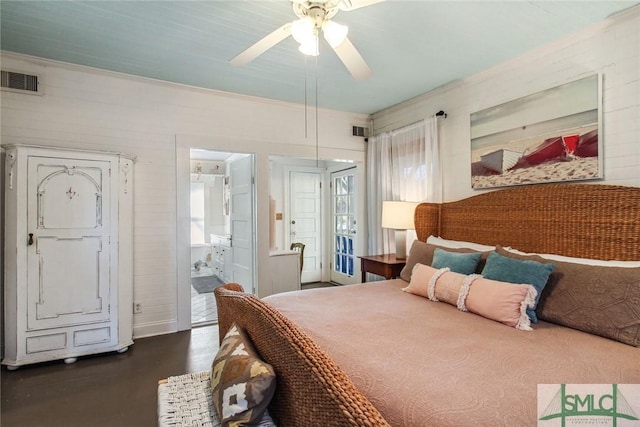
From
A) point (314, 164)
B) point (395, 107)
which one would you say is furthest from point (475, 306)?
point (314, 164)

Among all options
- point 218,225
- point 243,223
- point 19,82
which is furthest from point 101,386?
point 218,225

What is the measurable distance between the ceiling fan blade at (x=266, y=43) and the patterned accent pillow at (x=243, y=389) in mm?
1646

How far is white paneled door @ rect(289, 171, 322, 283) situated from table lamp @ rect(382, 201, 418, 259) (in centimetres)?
231

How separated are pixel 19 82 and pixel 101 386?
8.81 ft

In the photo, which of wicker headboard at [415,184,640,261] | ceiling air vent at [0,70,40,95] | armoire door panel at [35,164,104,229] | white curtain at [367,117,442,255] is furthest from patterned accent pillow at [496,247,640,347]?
ceiling air vent at [0,70,40,95]

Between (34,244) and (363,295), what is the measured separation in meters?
2.72

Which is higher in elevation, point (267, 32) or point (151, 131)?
point (267, 32)

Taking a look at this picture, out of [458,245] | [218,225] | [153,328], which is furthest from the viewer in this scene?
[218,225]

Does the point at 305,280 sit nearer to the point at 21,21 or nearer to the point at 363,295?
the point at 363,295

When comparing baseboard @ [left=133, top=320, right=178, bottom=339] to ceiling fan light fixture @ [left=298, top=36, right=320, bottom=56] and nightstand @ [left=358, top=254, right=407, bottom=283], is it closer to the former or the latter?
nightstand @ [left=358, top=254, right=407, bottom=283]

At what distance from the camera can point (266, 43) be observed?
1.87 metres

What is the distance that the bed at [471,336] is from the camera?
102 cm

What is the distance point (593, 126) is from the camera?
2328 millimetres

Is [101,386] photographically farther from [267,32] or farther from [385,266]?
[267,32]
